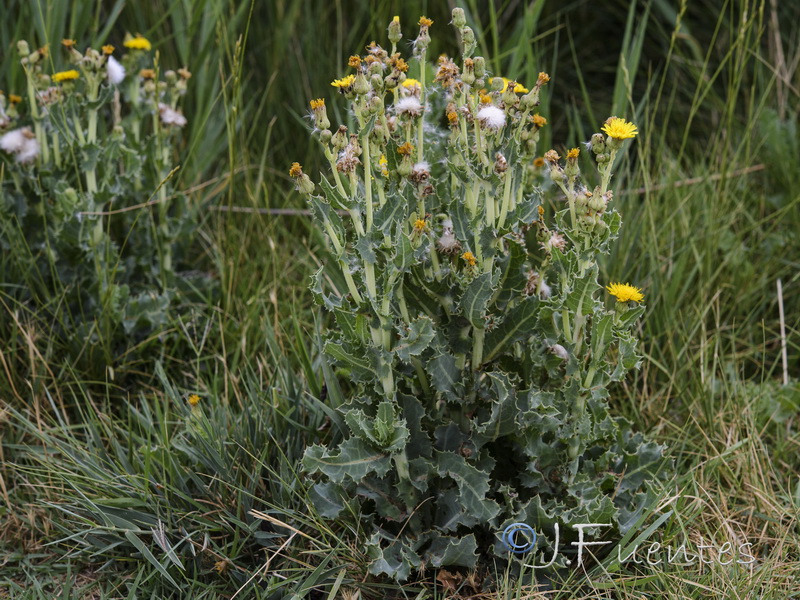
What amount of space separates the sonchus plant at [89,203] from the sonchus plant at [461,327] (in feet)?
2.77

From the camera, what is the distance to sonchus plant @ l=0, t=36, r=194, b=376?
7.41 ft

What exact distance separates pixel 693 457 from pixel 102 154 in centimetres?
174

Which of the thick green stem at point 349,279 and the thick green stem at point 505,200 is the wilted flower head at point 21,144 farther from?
the thick green stem at point 505,200

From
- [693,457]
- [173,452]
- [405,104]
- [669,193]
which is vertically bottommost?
[693,457]

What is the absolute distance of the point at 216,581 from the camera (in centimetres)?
176

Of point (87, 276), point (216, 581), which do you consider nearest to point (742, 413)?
point (216, 581)

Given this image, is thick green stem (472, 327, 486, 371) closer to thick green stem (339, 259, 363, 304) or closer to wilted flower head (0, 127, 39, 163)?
thick green stem (339, 259, 363, 304)

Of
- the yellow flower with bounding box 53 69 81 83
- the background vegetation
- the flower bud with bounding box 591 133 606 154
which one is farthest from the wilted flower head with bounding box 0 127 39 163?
the flower bud with bounding box 591 133 606 154

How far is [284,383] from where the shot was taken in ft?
6.66

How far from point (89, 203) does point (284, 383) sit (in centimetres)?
75

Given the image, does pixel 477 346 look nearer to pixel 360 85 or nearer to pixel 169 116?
pixel 360 85

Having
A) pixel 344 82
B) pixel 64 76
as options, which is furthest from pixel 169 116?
pixel 344 82

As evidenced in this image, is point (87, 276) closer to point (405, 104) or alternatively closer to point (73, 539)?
point (73, 539)

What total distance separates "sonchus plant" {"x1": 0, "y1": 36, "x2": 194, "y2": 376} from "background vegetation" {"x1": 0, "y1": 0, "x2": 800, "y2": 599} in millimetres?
97
